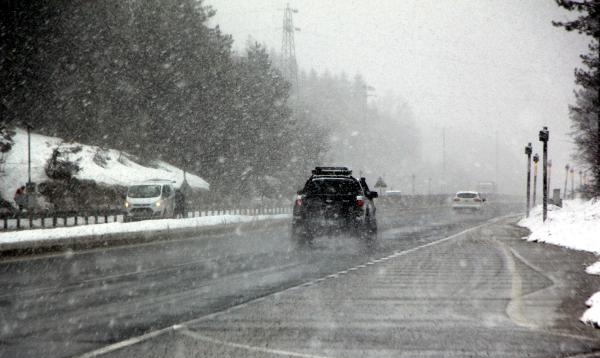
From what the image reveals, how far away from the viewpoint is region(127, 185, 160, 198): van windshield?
116 feet

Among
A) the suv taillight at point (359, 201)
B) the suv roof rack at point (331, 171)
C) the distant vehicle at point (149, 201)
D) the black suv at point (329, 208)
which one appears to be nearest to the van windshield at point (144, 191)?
the distant vehicle at point (149, 201)

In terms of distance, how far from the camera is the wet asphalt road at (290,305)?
24.0 feet

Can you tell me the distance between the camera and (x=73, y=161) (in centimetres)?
4553

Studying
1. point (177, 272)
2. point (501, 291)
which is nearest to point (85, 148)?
point (177, 272)

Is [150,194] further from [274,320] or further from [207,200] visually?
[274,320]

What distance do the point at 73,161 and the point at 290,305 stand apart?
124 feet

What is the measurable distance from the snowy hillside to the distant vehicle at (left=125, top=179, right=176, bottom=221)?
10.0 metres

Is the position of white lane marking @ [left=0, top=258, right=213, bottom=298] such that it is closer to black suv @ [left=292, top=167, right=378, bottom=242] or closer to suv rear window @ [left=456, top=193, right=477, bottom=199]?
black suv @ [left=292, top=167, right=378, bottom=242]

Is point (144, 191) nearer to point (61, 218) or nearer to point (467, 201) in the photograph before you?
point (61, 218)

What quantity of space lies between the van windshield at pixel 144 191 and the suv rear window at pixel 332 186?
50.6ft

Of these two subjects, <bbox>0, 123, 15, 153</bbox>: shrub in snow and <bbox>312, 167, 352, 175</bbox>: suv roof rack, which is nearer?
<bbox>312, 167, 352, 175</bbox>: suv roof rack

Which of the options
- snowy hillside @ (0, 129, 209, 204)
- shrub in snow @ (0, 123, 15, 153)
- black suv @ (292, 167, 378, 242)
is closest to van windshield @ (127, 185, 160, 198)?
snowy hillside @ (0, 129, 209, 204)

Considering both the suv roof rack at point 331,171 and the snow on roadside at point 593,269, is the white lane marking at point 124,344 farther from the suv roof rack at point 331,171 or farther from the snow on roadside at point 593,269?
the suv roof rack at point 331,171

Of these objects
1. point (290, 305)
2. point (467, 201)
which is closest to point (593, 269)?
point (290, 305)
